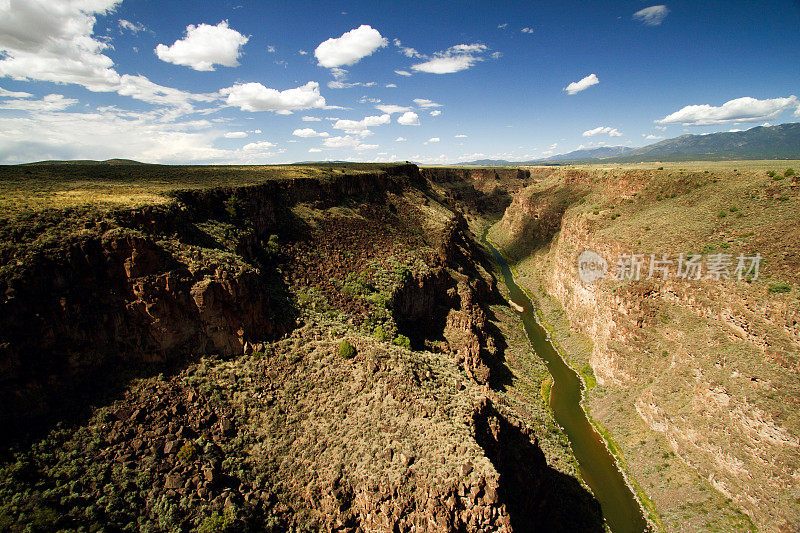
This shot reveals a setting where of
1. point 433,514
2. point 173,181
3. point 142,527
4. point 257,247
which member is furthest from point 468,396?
point 173,181

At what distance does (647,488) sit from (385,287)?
3315 centimetres

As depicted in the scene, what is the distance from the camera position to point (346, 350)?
2994 centimetres

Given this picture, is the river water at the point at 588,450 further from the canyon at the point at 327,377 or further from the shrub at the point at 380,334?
the shrub at the point at 380,334

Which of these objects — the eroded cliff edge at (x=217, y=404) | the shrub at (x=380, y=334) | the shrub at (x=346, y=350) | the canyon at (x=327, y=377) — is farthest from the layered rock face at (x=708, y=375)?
the shrub at (x=346, y=350)

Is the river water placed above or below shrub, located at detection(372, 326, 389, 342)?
below

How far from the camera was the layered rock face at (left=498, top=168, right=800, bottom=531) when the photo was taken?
27.3m

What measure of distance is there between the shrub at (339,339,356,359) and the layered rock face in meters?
31.4

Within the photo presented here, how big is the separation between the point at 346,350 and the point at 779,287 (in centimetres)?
4249

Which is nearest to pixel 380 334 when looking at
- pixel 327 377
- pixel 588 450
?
pixel 327 377

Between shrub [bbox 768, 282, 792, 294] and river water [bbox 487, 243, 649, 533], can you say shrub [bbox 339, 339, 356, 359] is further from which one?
shrub [bbox 768, 282, 792, 294]

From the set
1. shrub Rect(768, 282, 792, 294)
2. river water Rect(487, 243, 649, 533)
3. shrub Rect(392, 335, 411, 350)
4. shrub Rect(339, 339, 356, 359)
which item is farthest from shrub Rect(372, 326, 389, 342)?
shrub Rect(768, 282, 792, 294)

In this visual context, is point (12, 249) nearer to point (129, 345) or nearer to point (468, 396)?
point (129, 345)

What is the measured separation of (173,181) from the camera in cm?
4006

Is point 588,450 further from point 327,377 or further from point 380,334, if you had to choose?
point 327,377
